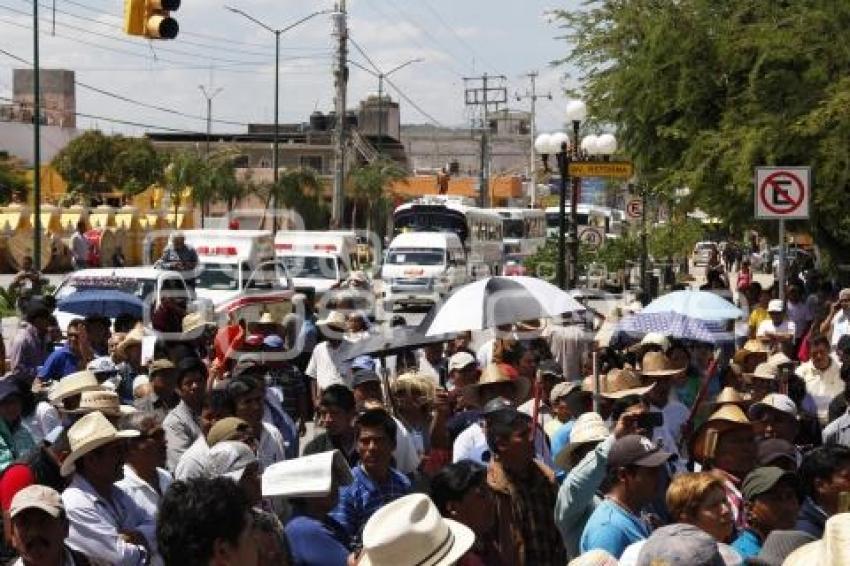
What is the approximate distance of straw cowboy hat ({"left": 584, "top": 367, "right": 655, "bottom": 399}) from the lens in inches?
367

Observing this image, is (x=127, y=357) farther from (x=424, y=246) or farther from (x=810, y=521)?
(x=424, y=246)

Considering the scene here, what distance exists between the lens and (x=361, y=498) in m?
6.82

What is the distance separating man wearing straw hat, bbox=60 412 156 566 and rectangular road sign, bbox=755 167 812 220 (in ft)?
31.7

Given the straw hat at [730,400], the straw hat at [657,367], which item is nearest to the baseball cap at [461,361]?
the straw hat at [657,367]

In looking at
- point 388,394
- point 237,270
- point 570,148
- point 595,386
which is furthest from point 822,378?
point 237,270

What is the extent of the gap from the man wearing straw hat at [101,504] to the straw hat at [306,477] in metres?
0.77

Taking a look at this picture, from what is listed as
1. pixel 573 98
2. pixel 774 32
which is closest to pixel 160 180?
pixel 573 98

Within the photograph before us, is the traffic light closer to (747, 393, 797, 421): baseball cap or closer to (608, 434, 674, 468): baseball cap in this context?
(747, 393, 797, 421): baseball cap

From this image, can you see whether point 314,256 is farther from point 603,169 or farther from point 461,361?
point 461,361

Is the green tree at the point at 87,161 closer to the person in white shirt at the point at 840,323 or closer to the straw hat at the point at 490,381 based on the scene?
the person in white shirt at the point at 840,323

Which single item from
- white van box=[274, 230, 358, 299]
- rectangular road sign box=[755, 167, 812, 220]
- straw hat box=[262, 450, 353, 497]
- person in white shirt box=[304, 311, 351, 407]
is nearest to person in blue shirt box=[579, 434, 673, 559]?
straw hat box=[262, 450, 353, 497]

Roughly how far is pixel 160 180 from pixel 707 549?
3283 inches

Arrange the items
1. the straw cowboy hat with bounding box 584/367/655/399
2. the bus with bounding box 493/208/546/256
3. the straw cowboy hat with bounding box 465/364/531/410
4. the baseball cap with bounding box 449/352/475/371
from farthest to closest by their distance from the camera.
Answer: the bus with bounding box 493/208/546/256 → the baseball cap with bounding box 449/352/475/371 → the straw cowboy hat with bounding box 465/364/531/410 → the straw cowboy hat with bounding box 584/367/655/399

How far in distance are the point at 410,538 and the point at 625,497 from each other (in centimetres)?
173
